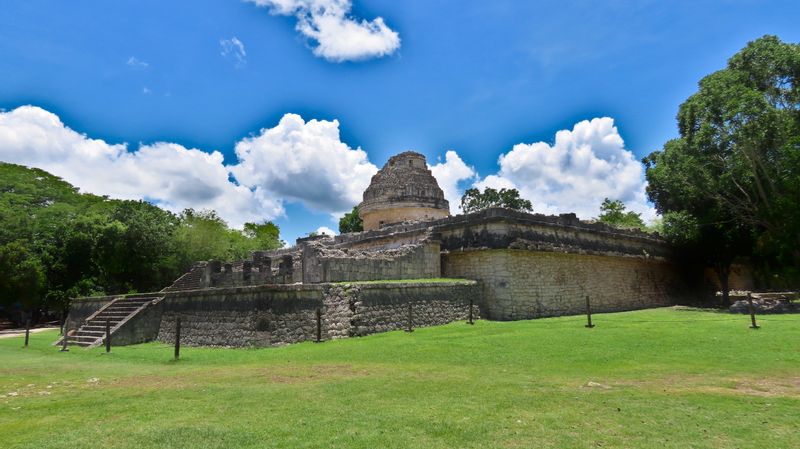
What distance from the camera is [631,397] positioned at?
21.4 feet

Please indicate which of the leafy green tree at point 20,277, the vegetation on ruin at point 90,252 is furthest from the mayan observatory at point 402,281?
the leafy green tree at point 20,277

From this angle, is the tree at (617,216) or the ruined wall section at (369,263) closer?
the ruined wall section at (369,263)

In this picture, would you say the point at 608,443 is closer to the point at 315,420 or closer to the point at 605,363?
the point at 315,420

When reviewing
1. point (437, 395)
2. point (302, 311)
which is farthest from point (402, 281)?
point (437, 395)

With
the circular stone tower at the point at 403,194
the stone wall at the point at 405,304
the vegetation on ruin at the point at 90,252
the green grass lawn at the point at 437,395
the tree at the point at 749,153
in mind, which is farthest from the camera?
the vegetation on ruin at the point at 90,252

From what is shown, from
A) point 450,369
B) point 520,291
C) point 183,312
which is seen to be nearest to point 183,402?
point 450,369

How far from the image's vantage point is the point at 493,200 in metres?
52.8

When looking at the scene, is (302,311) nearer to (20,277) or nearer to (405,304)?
(405,304)

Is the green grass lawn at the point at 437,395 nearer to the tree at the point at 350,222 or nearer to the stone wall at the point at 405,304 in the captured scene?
the stone wall at the point at 405,304

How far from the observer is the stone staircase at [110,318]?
17078 millimetres

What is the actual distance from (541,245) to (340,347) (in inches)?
420

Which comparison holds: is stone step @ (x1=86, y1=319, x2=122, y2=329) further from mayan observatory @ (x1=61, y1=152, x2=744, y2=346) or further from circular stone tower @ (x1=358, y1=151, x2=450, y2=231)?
circular stone tower @ (x1=358, y1=151, x2=450, y2=231)

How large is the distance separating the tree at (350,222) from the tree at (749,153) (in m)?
35.1

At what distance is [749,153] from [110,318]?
27.2 metres
